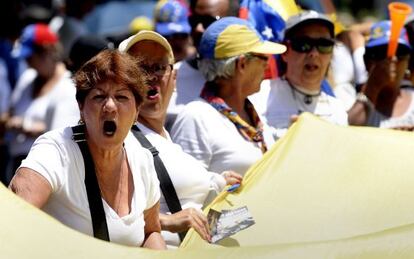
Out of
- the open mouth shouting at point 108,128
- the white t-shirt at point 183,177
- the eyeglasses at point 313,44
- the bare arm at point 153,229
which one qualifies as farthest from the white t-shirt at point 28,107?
the open mouth shouting at point 108,128

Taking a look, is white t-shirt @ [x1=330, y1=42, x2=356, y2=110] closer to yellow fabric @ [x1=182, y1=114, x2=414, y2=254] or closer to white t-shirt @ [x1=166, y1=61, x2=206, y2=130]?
white t-shirt @ [x1=166, y1=61, x2=206, y2=130]

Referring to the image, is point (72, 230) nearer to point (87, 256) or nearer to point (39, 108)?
point (87, 256)

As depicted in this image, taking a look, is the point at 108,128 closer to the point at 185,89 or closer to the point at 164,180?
the point at 164,180

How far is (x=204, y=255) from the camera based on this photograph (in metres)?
3.98

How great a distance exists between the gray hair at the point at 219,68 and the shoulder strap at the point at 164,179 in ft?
2.85

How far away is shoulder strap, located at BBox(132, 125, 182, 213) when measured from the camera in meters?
4.82

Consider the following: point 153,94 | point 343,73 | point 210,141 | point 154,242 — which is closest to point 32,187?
point 154,242

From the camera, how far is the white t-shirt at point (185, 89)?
255 inches

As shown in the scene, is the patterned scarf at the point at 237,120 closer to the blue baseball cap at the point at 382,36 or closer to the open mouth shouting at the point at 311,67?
the open mouth shouting at the point at 311,67

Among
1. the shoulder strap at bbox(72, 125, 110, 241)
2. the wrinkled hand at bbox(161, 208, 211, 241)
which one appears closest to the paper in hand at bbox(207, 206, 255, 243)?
the wrinkled hand at bbox(161, 208, 211, 241)

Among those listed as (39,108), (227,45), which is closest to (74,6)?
(39,108)

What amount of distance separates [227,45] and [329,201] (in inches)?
47.9

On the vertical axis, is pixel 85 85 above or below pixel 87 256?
above

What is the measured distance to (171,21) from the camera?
7.92m
